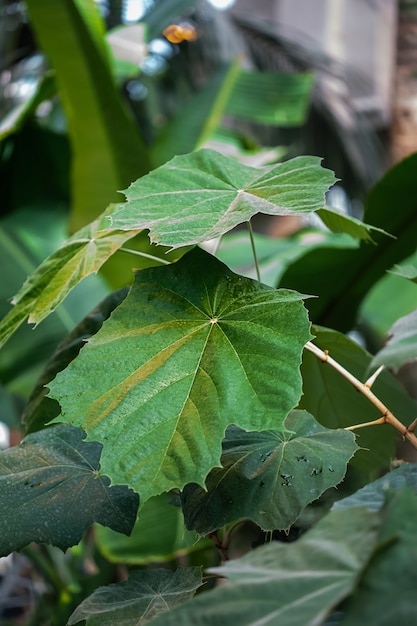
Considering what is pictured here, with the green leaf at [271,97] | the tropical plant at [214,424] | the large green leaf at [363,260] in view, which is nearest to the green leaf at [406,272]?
the tropical plant at [214,424]

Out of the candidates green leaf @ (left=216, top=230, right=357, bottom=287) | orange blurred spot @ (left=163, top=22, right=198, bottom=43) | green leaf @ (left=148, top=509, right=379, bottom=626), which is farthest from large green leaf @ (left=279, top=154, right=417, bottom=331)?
orange blurred spot @ (left=163, top=22, right=198, bottom=43)

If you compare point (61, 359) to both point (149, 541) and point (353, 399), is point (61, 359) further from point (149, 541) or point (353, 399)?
point (149, 541)

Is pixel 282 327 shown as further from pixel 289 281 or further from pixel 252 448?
pixel 289 281

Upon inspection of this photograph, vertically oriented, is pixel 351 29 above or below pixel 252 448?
below

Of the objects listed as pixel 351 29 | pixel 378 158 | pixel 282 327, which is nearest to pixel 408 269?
pixel 282 327

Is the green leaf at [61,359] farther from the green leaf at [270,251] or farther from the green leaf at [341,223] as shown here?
the green leaf at [270,251]

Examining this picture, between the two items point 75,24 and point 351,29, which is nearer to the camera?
point 75,24
